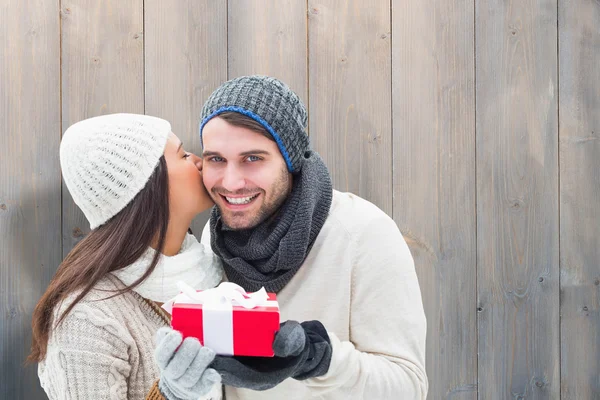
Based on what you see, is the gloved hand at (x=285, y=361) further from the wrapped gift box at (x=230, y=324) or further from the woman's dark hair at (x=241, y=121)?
the woman's dark hair at (x=241, y=121)

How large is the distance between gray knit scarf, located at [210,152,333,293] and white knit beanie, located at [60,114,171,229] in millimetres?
241

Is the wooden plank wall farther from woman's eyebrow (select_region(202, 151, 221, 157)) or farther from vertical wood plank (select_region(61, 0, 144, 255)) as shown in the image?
woman's eyebrow (select_region(202, 151, 221, 157))

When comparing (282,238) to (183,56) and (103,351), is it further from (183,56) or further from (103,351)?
(183,56)

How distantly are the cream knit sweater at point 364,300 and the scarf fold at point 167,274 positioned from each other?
19 centimetres

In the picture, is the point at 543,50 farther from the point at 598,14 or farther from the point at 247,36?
the point at 247,36

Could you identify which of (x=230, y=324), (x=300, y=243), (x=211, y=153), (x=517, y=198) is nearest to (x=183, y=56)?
(x=211, y=153)

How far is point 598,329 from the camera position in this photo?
1.68 meters

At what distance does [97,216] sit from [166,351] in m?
0.46

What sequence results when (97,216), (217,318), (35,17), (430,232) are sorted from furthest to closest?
(430,232) < (35,17) < (97,216) < (217,318)

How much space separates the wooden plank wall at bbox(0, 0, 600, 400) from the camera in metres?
1.53

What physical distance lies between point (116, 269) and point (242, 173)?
34cm

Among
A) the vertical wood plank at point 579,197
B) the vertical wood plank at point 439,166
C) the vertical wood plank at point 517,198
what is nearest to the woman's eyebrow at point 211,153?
the vertical wood plank at point 439,166

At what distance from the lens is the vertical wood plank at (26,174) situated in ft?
4.95

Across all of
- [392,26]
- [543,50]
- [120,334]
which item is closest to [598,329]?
[543,50]
